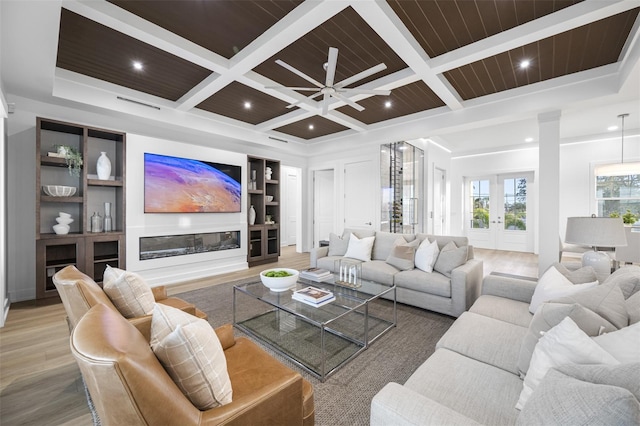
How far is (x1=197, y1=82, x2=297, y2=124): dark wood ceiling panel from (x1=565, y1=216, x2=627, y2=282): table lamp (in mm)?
3965

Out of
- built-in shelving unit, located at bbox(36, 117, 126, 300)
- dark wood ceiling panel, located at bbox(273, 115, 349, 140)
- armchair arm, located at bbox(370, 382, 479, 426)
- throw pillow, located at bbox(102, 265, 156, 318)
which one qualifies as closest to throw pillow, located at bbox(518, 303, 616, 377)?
armchair arm, located at bbox(370, 382, 479, 426)

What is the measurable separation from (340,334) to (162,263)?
3.25 m

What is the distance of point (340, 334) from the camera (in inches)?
102

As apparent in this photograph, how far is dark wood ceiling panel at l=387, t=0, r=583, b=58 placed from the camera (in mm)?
2242

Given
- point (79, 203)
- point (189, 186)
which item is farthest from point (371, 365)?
point (79, 203)

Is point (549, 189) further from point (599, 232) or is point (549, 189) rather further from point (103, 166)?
point (103, 166)

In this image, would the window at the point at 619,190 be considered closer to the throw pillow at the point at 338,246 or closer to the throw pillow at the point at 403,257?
the throw pillow at the point at 403,257

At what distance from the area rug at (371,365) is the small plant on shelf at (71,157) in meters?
2.60

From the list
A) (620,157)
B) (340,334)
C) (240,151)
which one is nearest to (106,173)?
(240,151)

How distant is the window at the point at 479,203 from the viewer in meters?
7.99

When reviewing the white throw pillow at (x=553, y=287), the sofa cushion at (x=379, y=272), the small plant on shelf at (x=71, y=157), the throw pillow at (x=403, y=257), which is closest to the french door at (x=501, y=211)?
the throw pillow at (x=403, y=257)

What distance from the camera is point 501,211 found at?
7.70 m

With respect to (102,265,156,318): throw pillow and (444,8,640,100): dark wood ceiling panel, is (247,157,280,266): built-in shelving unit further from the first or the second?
(444,8,640,100): dark wood ceiling panel

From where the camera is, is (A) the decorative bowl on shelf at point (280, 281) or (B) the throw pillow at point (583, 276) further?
(A) the decorative bowl on shelf at point (280, 281)
